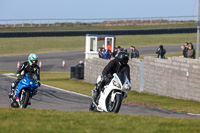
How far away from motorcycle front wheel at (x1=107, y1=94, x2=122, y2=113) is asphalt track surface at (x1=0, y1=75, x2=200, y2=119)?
3438 millimetres

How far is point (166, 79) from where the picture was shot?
70.4ft

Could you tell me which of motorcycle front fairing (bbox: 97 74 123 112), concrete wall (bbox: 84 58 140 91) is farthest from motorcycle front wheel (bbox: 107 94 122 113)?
concrete wall (bbox: 84 58 140 91)

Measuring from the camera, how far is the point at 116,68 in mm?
11812

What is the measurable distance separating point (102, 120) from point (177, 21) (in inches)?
3009

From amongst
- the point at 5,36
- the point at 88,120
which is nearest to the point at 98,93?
the point at 88,120

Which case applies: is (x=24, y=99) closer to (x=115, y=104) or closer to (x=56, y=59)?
(x=115, y=104)

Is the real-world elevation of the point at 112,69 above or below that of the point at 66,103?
above

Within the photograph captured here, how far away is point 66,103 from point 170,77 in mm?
5544


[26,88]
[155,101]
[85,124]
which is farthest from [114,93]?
[155,101]

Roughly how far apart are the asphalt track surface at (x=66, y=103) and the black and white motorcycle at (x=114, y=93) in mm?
3404

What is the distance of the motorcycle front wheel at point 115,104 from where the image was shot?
36.6ft

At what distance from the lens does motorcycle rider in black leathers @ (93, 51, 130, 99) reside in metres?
11.6

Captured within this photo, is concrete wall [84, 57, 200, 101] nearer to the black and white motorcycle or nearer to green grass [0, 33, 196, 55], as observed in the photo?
the black and white motorcycle

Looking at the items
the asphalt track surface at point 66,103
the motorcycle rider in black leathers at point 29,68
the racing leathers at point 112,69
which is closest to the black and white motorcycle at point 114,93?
the racing leathers at point 112,69
